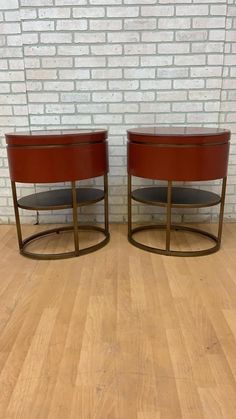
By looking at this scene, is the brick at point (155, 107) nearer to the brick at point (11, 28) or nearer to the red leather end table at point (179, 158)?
the red leather end table at point (179, 158)

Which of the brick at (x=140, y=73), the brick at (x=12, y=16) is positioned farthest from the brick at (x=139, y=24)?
the brick at (x=12, y=16)

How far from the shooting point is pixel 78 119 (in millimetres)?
2701

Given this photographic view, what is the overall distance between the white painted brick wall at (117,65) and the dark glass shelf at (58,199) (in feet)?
1.42

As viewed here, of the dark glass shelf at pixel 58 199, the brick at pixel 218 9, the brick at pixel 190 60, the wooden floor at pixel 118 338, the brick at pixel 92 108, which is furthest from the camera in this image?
the brick at pixel 92 108

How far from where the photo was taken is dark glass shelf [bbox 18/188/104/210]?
2.21 metres

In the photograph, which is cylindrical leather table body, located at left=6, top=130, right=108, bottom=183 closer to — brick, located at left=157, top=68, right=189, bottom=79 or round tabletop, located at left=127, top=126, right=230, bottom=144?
round tabletop, located at left=127, top=126, right=230, bottom=144

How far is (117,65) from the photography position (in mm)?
2588

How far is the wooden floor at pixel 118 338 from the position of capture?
1159mm

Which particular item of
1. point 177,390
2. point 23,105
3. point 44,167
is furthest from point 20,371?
point 23,105

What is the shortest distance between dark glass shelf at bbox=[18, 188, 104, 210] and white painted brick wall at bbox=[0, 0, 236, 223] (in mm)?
433

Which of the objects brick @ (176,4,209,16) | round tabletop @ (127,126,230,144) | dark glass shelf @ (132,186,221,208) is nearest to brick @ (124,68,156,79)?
brick @ (176,4,209,16)

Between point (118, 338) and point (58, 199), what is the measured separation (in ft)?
3.89

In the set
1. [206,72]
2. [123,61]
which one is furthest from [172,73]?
[123,61]

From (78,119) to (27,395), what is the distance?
Result: 204cm
